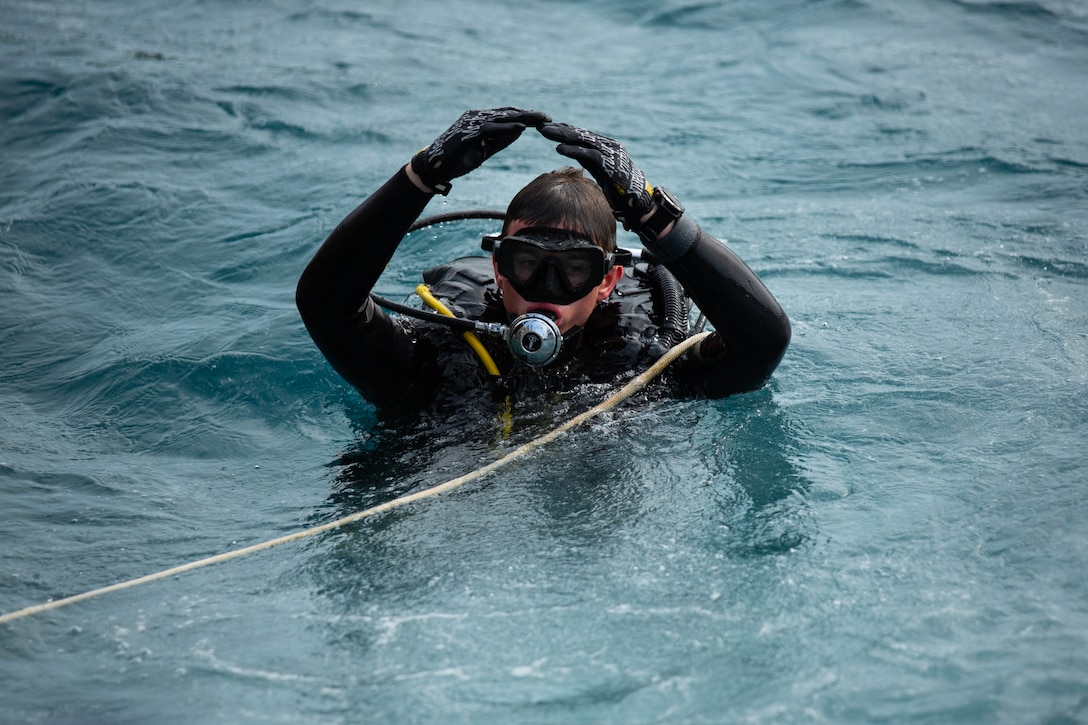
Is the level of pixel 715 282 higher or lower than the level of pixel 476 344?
higher

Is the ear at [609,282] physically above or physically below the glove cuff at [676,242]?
below

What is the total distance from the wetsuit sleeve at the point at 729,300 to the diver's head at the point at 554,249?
247mm

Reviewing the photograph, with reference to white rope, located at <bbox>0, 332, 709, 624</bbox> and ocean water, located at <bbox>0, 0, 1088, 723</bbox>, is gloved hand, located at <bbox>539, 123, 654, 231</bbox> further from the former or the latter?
ocean water, located at <bbox>0, 0, 1088, 723</bbox>

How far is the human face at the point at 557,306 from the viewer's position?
3.61 m

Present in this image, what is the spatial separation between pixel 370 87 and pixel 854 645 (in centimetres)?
742

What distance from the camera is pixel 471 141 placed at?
3162 mm

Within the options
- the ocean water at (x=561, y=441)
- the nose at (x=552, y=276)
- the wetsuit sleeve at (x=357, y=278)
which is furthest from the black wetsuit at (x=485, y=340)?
the nose at (x=552, y=276)

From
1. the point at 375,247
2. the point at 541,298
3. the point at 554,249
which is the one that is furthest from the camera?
the point at 541,298

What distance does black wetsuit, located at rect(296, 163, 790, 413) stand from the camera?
334cm

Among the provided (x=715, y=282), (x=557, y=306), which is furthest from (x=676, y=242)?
(x=557, y=306)

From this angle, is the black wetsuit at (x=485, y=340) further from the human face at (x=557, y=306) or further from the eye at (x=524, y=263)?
the eye at (x=524, y=263)

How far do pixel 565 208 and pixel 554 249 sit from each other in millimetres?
186

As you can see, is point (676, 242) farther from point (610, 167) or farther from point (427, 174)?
point (427, 174)

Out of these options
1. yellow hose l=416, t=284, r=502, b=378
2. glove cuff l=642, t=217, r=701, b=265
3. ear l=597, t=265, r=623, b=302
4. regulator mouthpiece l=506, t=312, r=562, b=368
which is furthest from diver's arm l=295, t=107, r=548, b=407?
ear l=597, t=265, r=623, b=302
